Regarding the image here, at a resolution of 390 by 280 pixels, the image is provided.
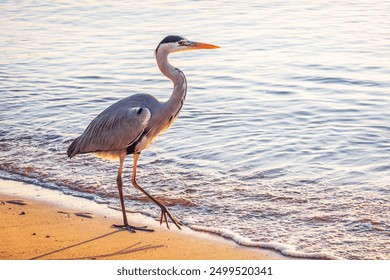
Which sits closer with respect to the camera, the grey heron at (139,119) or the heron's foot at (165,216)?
the heron's foot at (165,216)

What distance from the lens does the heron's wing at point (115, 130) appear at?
22.9 ft

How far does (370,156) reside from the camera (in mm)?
8453

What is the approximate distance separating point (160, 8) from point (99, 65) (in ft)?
20.5

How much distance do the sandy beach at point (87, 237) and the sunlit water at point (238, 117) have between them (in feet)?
0.86

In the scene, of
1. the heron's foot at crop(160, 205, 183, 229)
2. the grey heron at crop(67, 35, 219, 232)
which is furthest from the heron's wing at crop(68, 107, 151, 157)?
the heron's foot at crop(160, 205, 183, 229)

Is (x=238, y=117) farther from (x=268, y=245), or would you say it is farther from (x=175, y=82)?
(x=268, y=245)

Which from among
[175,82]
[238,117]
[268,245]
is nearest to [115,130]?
[175,82]

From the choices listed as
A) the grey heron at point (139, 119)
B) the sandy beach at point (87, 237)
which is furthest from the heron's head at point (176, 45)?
the sandy beach at point (87, 237)

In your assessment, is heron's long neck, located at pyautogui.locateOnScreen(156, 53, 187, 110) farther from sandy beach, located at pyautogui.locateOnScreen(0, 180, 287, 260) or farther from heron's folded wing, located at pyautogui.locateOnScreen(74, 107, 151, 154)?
sandy beach, located at pyautogui.locateOnScreen(0, 180, 287, 260)

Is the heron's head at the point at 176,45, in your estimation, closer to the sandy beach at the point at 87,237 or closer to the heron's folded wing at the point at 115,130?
the heron's folded wing at the point at 115,130

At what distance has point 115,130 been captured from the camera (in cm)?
700

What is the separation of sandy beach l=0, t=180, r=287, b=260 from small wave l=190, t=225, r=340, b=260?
0.07 metres

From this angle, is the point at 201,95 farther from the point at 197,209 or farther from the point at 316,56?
the point at 197,209

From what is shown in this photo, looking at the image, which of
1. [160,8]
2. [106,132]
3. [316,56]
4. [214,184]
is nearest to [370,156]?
[214,184]
